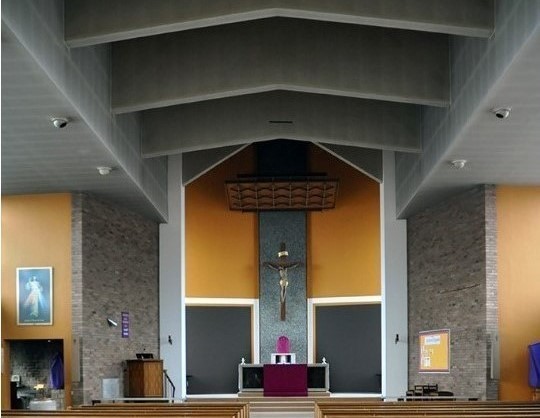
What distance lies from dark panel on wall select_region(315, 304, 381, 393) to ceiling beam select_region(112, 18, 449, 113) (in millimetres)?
8825

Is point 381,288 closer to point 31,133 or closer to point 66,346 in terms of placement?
point 66,346

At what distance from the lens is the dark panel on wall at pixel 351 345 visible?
1809 cm

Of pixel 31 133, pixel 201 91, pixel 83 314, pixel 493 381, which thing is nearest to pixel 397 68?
pixel 201 91

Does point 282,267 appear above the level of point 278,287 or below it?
above

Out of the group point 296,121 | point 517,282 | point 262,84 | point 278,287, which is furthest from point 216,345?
point 262,84

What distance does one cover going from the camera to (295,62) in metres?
9.91

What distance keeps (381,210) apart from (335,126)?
418cm

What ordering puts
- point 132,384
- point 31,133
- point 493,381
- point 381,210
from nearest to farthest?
1. point 31,133
2. point 493,381
3. point 132,384
4. point 381,210

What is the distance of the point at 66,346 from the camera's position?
1269 cm

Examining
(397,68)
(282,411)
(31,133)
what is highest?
(397,68)

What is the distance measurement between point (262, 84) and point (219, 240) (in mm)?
9039

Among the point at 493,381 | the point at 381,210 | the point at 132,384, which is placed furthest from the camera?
the point at 381,210

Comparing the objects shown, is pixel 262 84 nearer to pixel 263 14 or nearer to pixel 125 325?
pixel 263 14

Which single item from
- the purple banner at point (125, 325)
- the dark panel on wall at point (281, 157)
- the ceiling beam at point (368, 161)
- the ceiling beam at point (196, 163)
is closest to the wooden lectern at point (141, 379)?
the purple banner at point (125, 325)
